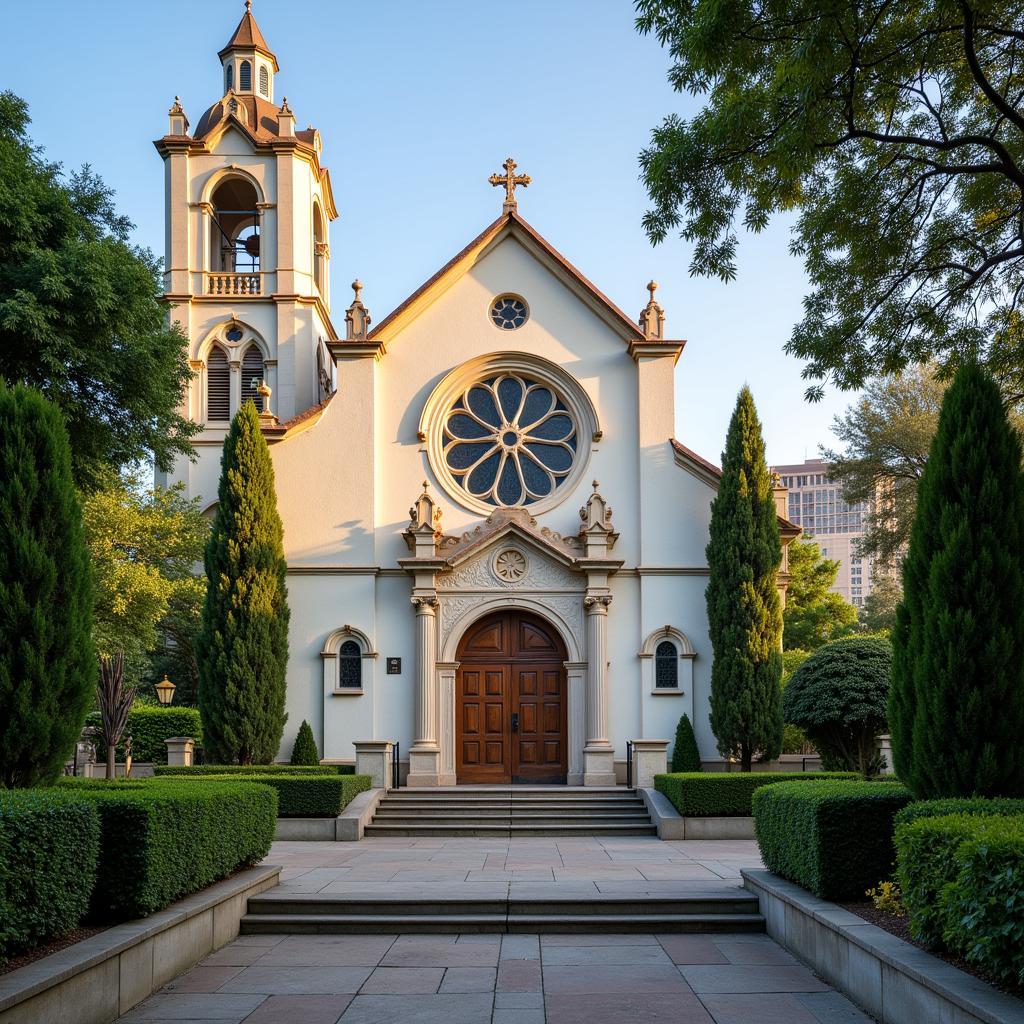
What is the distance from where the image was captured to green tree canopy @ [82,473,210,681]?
25188mm

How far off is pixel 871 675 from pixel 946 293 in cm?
838

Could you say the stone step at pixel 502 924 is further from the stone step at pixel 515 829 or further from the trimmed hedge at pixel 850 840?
the stone step at pixel 515 829

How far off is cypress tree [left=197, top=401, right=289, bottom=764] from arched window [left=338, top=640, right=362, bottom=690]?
147 centimetres

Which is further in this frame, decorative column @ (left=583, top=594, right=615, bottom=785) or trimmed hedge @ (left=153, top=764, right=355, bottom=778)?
decorative column @ (left=583, top=594, right=615, bottom=785)

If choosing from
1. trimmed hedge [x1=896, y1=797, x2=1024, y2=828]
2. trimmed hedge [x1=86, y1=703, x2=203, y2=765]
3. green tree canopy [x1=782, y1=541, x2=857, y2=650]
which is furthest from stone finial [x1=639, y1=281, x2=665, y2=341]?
green tree canopy [x1=782, y1=541, x2=857, y2=650]

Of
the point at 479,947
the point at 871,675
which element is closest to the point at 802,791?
the point at 479,947

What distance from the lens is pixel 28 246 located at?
56.1 ft

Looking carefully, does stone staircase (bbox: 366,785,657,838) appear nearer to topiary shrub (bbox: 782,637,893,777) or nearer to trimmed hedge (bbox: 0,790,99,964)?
topiary shrub (bbox: 782,637,893,777)

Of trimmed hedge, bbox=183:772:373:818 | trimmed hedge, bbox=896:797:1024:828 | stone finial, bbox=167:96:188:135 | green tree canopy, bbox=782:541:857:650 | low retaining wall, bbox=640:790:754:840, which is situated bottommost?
low retaining wall, bbox=640:790:754:840

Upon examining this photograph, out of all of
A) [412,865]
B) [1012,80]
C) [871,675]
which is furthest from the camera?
[871,675]

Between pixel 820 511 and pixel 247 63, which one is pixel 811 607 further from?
pixel 820 511

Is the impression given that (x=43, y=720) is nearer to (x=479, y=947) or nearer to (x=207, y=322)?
(x=479, y=947)

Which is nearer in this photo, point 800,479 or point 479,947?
point 479,947

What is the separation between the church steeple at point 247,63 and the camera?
33719 millimetres
